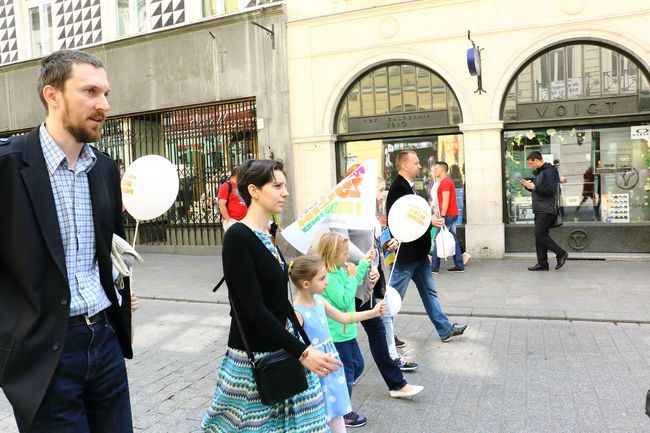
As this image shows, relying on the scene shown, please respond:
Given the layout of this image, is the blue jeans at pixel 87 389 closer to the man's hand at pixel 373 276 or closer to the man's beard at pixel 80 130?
the man's beard at pixel 80 130

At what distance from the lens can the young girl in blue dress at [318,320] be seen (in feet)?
10.7

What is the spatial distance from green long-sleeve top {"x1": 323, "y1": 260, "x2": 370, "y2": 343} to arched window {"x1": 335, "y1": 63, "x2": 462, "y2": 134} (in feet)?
26.1

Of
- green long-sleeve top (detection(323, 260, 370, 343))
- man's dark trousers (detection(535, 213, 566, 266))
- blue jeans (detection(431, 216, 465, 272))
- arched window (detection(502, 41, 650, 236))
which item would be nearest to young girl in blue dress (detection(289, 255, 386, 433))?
green long-sleeve top (detection(323, 260, 370, 343))

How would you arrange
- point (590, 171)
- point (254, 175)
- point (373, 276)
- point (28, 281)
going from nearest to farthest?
1. point (28, 281)
2. point (254, 175)
3. point (373, 276)
4. point (590, 171)

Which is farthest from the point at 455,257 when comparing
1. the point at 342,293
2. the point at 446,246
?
the point at 342,293

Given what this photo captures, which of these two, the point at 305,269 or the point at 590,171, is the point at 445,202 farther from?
the point at 305,269

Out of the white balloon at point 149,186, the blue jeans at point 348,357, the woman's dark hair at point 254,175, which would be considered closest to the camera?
the woman's dark hair at point 254,175

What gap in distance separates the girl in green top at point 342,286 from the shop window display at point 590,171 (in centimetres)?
765

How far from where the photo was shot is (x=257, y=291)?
8.34 ft

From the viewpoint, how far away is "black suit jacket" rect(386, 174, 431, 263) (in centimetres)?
540

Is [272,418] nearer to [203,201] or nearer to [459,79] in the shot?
[459,79]

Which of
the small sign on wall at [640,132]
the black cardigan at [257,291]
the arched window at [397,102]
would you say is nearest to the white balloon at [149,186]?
the black cardigan at [257,291]

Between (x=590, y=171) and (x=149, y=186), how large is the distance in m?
9.08

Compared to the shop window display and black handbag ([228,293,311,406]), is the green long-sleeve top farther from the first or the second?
the shop window display
